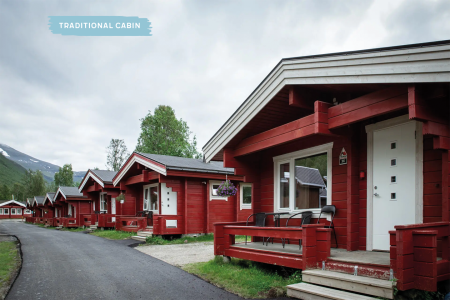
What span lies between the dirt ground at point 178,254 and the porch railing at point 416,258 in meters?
4.87

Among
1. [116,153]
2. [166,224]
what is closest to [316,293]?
[166,224]

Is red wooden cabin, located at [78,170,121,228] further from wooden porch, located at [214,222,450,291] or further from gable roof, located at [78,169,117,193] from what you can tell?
wooden porch, located at [214,222,450,291]

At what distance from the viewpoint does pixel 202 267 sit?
6.88 meters

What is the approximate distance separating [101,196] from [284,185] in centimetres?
1794

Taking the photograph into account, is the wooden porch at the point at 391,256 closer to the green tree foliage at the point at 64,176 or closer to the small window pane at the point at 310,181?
the small window pane at the point at 310,181

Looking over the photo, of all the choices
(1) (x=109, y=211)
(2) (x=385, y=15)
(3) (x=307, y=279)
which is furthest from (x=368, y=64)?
(1) (x=109, y=211)

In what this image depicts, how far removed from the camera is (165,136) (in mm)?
35812

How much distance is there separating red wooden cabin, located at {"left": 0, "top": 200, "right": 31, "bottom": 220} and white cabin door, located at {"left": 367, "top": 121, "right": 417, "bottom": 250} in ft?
210

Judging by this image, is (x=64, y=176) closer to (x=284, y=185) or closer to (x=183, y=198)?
(x=183, y=198)

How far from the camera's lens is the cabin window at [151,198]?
15.4 m

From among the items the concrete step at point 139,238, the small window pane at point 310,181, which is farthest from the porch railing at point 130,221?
the small window pane at point 310,181

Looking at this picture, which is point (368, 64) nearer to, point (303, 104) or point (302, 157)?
point (303, 104)

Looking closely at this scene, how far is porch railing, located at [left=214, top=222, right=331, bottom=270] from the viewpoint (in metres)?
4.97

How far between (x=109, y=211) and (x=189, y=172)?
9.71 m
